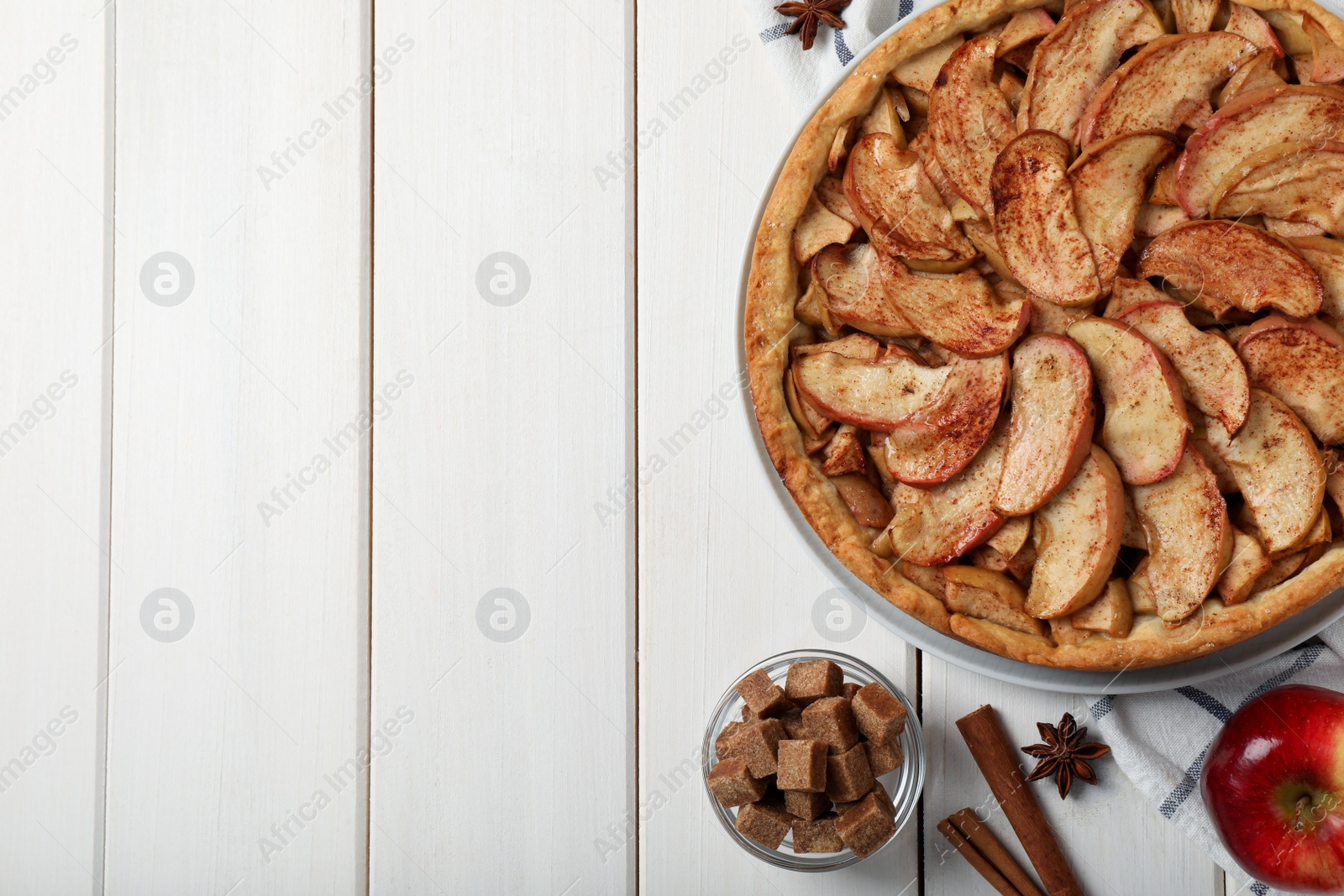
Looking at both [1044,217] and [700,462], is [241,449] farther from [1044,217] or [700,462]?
[1044,217]

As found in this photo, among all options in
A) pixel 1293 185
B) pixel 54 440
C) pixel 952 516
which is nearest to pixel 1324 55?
pixel 1293 185

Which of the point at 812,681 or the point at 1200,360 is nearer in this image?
the point at 1200,360

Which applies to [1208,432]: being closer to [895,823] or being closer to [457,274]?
[895,823]

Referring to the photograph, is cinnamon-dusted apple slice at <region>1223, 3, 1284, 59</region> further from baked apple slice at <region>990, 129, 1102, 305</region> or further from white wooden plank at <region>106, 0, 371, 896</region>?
white wooden plank at <region>106, 0, 371, 896</region>

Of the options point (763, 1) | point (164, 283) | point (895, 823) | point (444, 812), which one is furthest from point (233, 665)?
point (763, 1)

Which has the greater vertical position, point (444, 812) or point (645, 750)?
point (444, 812)

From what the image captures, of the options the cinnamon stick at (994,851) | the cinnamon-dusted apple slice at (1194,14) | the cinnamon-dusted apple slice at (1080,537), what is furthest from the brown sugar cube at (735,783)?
→ the cinnamon-dusted apple slice at (1194,14)
